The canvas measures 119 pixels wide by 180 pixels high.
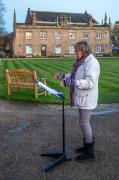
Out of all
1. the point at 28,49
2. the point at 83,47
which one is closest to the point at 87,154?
the point at 83,47

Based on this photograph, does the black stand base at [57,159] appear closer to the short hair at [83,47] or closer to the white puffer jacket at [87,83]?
the white puffer jacket at [87,83]

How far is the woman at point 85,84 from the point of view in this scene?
7.00 metres

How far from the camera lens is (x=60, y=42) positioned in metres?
96.8

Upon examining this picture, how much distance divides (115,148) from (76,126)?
2.12 metres

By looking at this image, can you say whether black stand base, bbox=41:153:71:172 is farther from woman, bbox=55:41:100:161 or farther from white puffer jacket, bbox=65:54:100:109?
white puffer jacket, bbox=65:54:100:109

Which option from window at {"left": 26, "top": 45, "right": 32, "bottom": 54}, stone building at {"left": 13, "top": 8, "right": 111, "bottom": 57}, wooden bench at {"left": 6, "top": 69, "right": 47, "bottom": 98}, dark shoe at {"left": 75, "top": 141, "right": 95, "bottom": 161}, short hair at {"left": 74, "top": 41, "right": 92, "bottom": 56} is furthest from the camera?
stone building at {"left": 13, "top": 8, "right": 111, "bottom": 57}

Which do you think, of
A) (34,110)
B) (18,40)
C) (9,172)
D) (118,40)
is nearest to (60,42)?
(18,40)

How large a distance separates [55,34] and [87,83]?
91189 millimetres

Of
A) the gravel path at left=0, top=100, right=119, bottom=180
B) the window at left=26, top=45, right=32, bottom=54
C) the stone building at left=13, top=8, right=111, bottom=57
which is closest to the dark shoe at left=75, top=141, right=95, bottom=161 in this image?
the gravel path at left=0, top=100, right=119, bottom=180

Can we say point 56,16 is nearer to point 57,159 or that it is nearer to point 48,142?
point 48,142

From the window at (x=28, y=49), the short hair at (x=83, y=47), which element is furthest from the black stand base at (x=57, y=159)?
the window at (x=28, y=49)

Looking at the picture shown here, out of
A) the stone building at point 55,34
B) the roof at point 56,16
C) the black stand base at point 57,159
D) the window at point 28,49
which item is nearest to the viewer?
the black stand base at point 57,159

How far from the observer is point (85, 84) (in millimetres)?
6957

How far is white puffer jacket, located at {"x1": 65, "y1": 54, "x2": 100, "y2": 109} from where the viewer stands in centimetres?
697
